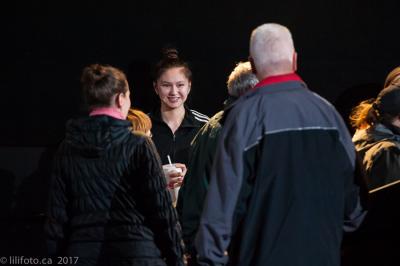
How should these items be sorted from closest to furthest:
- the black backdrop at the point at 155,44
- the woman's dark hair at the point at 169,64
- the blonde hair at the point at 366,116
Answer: the blonde hair at the point at 366,116 < the woman's dark hair at the point at 169,64 < the black backdrop at the point at 155,44

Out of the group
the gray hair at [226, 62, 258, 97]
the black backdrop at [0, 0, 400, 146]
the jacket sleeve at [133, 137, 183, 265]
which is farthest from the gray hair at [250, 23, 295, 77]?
the black backdrop at [0, 0, 400, 146]

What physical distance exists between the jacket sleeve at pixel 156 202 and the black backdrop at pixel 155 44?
1.31m

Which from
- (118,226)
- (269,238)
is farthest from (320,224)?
(118,226)

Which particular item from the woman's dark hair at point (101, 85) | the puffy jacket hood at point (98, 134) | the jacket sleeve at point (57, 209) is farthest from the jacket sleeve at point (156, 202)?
the jacket sleeve at point (57, 209)

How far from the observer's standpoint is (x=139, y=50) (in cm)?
431

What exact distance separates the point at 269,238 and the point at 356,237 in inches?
34.5

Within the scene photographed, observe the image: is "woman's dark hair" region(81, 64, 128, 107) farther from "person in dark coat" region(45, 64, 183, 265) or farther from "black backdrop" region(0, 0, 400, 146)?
"black backdrop" region(0, 0, 400, 146)

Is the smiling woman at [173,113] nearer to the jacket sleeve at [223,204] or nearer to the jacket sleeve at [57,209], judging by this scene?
the jacket sleeve at [57,209]

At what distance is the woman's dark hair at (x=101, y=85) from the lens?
3131 mm

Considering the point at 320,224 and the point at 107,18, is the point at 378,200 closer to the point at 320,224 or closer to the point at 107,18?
the point at 320,224

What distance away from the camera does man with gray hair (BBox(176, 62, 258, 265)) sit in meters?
3.28

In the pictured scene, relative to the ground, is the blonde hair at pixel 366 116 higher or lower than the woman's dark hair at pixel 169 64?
lower

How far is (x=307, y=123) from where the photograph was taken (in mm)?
2713

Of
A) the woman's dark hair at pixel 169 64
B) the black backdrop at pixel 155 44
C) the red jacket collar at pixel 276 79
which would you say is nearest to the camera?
the red jacket collar at pixel 276 79
